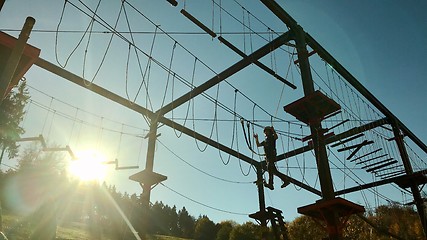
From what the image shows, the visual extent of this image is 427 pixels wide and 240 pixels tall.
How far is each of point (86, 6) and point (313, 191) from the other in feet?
53.9

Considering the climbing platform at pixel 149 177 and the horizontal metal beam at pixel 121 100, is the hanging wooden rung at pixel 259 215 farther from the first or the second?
the climbing platform at pixel 149 177

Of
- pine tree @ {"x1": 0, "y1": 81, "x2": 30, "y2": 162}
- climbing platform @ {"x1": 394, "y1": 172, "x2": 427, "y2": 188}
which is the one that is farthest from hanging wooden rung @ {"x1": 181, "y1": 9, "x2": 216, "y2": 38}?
pine tree @ {"x1": 0, "y1": 81, "x2": 30, "y2": 162}

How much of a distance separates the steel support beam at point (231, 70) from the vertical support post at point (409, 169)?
10.4m

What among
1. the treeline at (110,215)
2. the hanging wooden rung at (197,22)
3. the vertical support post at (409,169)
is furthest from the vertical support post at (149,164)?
the vertical support post at (409,169)

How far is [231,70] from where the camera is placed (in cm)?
1174

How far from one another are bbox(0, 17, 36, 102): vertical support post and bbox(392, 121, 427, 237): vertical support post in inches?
694

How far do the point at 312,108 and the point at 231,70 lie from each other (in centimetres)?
488

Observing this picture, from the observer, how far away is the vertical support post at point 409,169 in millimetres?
14797

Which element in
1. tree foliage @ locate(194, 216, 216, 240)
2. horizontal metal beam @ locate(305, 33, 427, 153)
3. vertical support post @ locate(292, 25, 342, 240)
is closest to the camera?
vertical support post @ locate(292, 25, 342, 240)

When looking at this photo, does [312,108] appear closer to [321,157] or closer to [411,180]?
[321,157]

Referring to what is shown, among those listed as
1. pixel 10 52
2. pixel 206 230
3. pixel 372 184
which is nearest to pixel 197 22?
pixel 10 52

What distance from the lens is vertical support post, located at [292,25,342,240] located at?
21.9 ft

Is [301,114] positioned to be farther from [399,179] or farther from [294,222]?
[294,222]

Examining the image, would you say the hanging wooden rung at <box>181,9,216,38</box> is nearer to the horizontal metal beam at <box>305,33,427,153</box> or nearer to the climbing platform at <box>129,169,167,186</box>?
the horizontal metal beam at <box>305,33,427,153</box>
